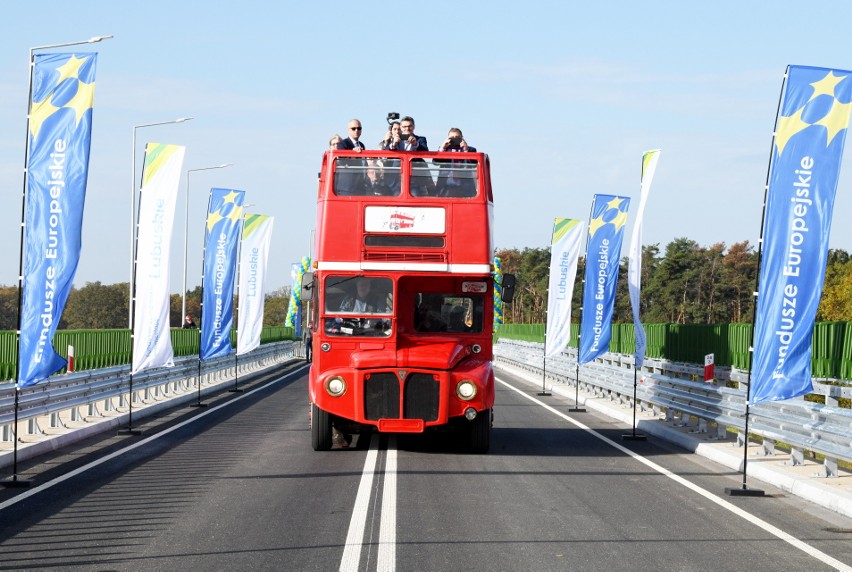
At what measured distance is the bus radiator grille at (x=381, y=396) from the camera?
1631 centimetres

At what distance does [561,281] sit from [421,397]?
1930cm

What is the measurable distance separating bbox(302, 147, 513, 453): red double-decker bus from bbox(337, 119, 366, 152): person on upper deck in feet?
2.48

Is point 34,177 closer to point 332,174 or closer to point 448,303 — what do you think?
point 332,174

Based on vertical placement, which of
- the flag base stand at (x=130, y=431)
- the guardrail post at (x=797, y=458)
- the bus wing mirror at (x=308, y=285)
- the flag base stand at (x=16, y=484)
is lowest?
the flag base stand at (x=130, y=431)

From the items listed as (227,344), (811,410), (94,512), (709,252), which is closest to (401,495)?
(94,512)

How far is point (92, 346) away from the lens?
3453 centimetres

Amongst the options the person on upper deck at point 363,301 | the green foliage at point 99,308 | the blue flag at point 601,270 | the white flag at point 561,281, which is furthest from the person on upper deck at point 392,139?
the green foliage at point 99,308

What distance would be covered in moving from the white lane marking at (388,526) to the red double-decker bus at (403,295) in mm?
1289

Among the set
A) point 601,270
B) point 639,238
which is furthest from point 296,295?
point 639,238

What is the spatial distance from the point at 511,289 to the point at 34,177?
22.5ft

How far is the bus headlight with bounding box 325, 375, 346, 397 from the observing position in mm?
16438

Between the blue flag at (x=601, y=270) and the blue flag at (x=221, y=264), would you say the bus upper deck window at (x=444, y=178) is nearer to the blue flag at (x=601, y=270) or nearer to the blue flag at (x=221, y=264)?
the blue flag at (x=601, y=270)

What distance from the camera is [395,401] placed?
16.3m

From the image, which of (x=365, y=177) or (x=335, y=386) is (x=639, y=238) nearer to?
(x=365, y=177)
